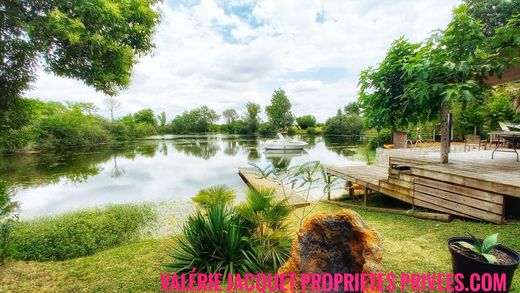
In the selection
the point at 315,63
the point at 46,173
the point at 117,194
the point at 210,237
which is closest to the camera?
the point at 210,237

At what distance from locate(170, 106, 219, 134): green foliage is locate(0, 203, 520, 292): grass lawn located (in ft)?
209

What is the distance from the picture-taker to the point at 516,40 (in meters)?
3.15

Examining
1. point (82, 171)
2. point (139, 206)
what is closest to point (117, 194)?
point (139, 206)

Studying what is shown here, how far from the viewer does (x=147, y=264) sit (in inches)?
141

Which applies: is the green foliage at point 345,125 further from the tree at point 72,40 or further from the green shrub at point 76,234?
the tree at point 72,40

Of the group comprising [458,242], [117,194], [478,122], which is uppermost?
[478,122]

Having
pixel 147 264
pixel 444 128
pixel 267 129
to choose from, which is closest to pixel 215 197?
pixel 147 264

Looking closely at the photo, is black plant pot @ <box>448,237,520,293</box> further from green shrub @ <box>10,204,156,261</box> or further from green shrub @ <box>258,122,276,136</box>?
green shrub @ <box>258,122,276,136</box>

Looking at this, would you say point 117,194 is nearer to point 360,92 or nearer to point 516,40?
point 360,92

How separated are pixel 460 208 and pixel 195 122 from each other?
66.3m

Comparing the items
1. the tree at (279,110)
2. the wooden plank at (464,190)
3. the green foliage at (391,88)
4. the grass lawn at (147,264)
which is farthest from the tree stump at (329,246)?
the tree at (279,110)

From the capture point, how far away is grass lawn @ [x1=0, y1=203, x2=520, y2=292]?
2.92 metres

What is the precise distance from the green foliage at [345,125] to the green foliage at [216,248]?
43.1 metres

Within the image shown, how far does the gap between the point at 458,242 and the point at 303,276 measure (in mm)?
1467
